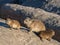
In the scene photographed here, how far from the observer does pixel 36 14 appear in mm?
19094

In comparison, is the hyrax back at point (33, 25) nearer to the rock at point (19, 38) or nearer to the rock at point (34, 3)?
the rock at point (19, 38)

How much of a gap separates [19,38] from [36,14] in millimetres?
7552

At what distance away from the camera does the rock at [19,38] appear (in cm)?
1108

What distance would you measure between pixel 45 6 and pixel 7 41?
12785 mm

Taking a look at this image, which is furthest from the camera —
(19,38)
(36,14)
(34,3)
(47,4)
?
(34,3)

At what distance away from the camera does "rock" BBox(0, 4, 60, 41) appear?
55.1 feet

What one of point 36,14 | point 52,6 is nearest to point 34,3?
point 52,6

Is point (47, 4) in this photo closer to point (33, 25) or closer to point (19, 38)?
point (33, 25)

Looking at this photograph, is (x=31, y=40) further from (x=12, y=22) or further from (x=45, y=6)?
(x=45, y=6)

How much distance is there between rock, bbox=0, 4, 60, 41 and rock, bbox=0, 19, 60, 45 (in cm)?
351

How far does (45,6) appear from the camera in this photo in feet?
76.7

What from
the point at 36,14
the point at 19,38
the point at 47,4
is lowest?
the point at 47,4

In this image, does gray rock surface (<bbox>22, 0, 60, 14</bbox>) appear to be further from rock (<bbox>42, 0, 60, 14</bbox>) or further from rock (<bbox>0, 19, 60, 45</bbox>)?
rock (<bbox>0, 19, 60, 45</bbox>)

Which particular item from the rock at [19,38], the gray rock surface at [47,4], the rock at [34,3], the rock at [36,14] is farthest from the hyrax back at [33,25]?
the rock at [34,3]
